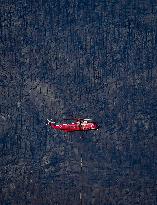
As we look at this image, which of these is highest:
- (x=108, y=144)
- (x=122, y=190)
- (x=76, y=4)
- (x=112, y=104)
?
(x=76, y=4)

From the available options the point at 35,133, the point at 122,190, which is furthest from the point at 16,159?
the point at 122,190

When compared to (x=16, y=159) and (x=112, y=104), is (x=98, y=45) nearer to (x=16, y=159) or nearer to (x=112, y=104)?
(x=112, y=104)

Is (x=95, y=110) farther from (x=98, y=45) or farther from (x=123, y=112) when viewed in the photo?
(x=98, y=45)

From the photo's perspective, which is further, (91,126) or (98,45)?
(98,45)

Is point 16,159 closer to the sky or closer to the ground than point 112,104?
closer to the ground

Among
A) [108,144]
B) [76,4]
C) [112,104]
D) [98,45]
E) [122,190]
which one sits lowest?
[122,190]

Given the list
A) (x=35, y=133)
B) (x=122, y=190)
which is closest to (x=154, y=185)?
(x=122, y=190)
